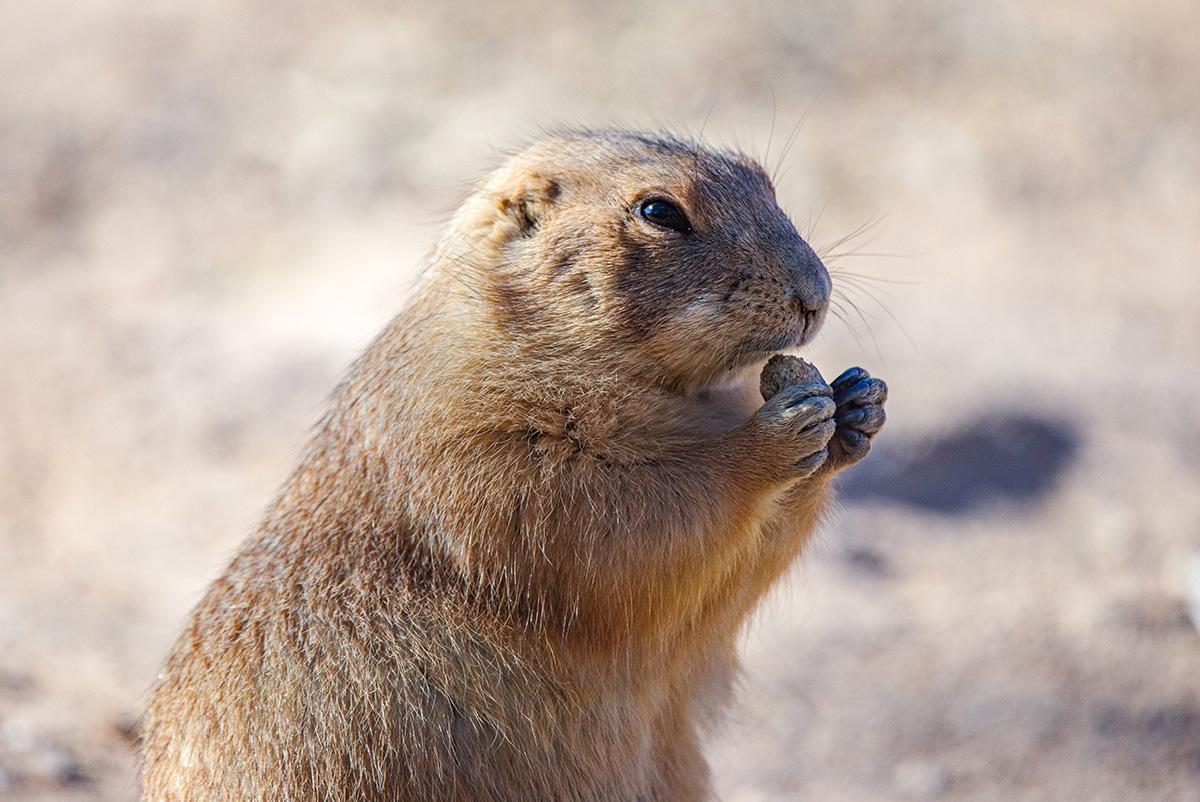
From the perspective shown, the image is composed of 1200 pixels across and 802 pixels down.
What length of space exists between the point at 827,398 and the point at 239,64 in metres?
9.07

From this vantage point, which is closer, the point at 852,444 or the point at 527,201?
the point at 852,444

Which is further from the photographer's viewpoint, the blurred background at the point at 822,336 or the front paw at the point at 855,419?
the blurred background at the point at 822,336

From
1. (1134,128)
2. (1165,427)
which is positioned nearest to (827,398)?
(1165,427)

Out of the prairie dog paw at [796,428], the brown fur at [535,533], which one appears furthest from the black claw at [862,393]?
the brown fur at [535,533]

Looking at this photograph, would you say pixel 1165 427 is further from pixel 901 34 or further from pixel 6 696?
pixel 6 696

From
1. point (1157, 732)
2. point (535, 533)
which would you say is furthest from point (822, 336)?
point (535, 533)

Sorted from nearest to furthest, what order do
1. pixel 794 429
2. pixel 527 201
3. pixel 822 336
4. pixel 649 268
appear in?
pixel 794 429, pixel 649 268, pixel 527 201, pixel 822 336

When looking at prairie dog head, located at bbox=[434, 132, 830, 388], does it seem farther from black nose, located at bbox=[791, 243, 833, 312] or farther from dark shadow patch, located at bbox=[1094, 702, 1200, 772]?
dark shadow patch, located at bbox=[1094, 702, 1200, 772]

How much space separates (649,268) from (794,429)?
0.64 m

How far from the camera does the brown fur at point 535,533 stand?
3.78 metres

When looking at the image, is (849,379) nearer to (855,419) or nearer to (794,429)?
(855,419)

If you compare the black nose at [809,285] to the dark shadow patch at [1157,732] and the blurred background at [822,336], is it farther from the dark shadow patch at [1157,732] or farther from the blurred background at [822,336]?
the dark shadow patch at [1157,732]

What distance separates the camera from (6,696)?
223 inches

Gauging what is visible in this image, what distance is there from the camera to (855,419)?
3918 mm
